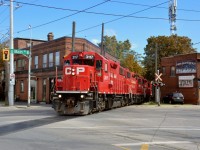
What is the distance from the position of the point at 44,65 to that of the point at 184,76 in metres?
19.4

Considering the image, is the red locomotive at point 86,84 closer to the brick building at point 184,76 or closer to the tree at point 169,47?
the brick building at point 184,76

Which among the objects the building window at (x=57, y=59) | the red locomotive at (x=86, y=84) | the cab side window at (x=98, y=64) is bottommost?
the red locomotive at (x=86, y=84)

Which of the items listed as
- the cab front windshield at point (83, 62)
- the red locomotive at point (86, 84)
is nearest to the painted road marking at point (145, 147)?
the red locomotive at point (86, 84)

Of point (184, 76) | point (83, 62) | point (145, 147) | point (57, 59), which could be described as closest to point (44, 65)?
point (57, 59)

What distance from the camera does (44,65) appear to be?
48938 mm

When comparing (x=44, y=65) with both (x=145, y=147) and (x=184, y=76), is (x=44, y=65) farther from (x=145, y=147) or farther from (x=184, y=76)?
(x=145, y=147)

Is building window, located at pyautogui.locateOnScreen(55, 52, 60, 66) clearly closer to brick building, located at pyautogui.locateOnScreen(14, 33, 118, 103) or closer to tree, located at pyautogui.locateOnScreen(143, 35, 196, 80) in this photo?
brick building, located at pyautogui.locateOnScreen(14, 33, 118, 103)

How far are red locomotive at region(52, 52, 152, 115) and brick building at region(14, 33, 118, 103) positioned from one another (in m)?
17.1

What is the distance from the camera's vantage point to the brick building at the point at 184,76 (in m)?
47.6

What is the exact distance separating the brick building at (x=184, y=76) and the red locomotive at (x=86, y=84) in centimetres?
2130

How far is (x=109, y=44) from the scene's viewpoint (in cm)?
9881

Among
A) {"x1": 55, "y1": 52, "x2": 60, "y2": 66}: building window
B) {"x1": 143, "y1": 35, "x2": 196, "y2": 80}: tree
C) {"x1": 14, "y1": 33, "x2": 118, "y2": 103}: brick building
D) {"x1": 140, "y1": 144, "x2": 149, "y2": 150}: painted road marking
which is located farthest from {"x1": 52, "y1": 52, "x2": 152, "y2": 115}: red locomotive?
{"x1": 143, "y1": 35, "x2": 196, "y2": 80}: tree

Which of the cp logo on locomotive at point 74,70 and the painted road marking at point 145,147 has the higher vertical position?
the cp logo on locomotive at point 74,70

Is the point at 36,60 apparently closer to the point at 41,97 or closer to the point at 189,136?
the point at 41,97
